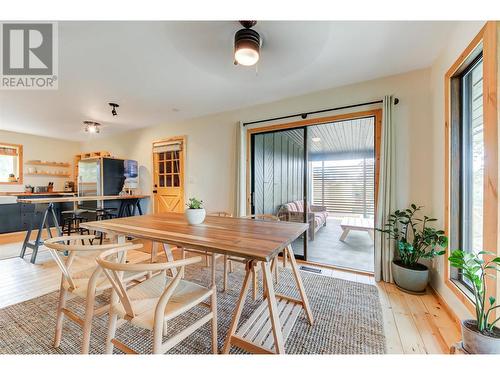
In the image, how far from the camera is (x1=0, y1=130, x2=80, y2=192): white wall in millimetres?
5104

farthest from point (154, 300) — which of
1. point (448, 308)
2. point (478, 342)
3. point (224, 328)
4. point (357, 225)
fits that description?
point (357, 225)

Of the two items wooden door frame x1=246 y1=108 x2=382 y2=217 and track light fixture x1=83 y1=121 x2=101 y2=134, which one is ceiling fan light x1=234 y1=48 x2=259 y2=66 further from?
track light fixture x1=83 y1=121 x2=101 y2=134

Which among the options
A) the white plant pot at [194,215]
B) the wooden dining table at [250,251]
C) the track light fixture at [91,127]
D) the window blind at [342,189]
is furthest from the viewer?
the track light fixture at [91,127]

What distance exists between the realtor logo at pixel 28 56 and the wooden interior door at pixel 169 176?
2.05 meters

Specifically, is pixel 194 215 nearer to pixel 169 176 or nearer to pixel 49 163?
pixel 169 176

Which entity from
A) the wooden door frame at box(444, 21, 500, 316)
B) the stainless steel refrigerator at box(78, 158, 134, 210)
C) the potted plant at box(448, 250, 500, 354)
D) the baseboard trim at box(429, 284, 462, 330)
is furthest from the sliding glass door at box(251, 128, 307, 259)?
the stainless steel refrigerator at box(78, 158, 134, 210)

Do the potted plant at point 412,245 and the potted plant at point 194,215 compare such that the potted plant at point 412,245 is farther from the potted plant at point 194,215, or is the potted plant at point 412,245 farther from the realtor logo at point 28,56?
the realtor logo at point 28,56

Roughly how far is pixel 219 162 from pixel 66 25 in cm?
254

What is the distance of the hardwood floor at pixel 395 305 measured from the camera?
1510 mm

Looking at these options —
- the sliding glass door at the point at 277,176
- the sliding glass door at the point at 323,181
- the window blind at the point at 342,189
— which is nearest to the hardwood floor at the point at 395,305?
the sliding glass door at the point at 323,181

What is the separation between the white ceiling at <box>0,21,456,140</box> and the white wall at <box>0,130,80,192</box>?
2.01 metres

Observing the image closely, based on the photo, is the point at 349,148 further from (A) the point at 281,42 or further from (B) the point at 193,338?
(B) the point at 193,338

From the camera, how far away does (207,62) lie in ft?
7.25
